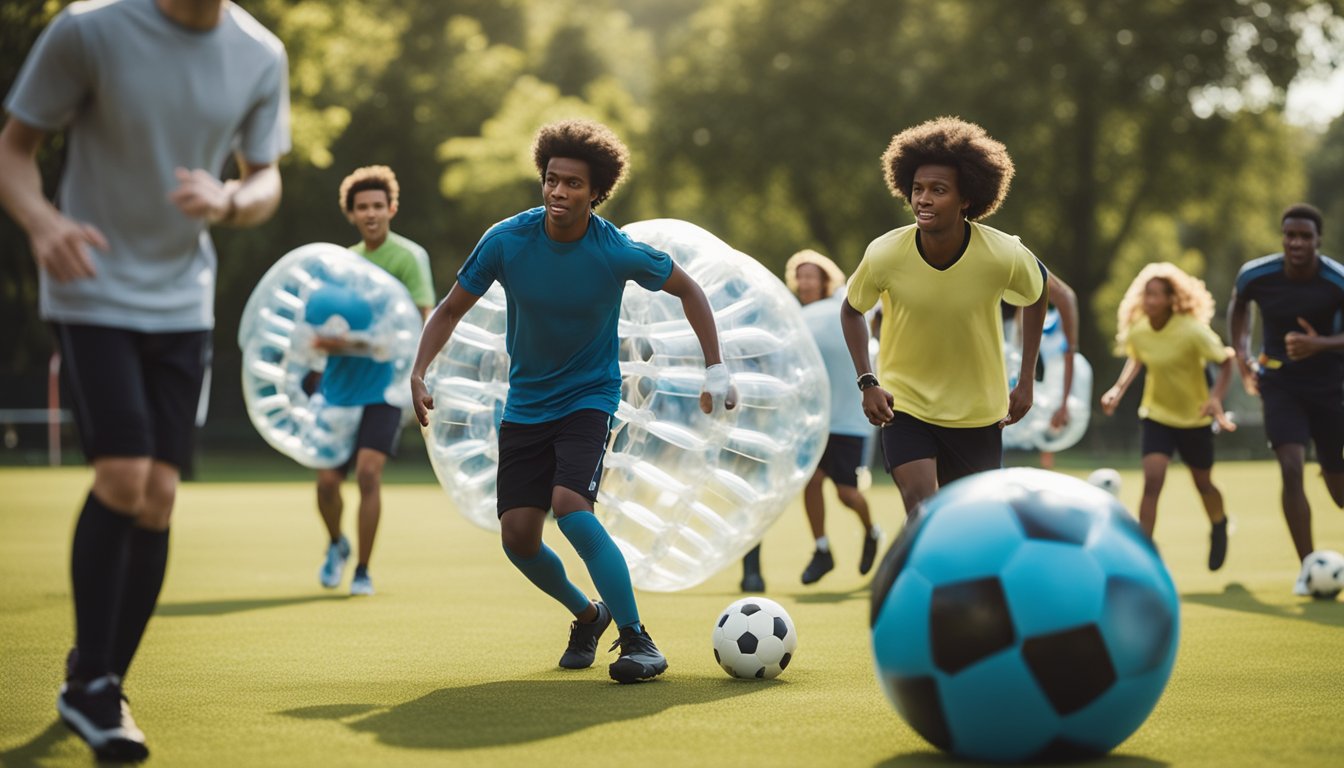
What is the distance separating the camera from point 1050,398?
14859 millimetres

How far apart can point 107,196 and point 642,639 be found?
299 centimetres

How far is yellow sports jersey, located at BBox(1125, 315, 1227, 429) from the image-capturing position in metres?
11.7

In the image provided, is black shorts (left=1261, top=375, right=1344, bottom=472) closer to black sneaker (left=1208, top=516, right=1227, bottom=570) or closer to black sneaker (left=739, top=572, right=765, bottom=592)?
black sneaker (left=1208, top=516, right=1227, bottom=570)

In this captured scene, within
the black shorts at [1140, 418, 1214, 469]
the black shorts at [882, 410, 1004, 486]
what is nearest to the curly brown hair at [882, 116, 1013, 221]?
the black shorts at [882, 410, 1004, 486]

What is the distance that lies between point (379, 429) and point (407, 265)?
1226mm

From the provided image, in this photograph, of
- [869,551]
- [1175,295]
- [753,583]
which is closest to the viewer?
[753,583]

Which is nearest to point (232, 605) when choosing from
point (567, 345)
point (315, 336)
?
point (315, 336)

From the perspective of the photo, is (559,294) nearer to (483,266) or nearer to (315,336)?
(483,266)

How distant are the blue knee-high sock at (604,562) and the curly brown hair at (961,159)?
2027mm

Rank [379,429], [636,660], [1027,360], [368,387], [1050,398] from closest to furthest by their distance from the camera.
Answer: [636,660]
[1027,360]
[379,429]
[368,387]
[1050,398]

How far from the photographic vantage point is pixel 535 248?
666 centimetres

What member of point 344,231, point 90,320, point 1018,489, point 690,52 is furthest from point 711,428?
point 690,52

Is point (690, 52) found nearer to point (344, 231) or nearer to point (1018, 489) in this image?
point (344, 231)

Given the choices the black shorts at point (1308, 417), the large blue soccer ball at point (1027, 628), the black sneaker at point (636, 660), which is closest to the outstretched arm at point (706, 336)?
the black sneaker at point (636, 660)
